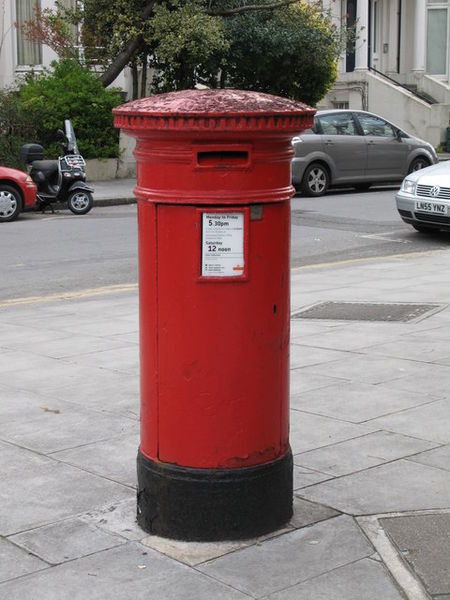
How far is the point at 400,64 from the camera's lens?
36.8 m

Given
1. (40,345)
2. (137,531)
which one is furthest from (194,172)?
(40,345)

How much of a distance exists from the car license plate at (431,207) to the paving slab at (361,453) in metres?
9.21

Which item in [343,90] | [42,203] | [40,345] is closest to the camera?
[40,345]

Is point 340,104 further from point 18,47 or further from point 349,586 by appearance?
point 349,586

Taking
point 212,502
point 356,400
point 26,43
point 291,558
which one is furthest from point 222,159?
point 26,43

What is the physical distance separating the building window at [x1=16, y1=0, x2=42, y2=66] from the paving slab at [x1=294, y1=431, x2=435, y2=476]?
24.0 m

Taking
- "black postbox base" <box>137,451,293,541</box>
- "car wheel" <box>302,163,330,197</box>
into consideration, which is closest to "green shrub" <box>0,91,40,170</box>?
"car wheel" <box>302,163,330,197</box>

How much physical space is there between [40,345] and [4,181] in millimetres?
9537

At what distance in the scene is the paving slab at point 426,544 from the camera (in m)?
3.78

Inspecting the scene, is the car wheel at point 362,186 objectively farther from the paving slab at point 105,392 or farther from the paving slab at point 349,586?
the paving slab at point 349,586

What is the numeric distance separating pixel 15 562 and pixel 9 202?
13597 mm

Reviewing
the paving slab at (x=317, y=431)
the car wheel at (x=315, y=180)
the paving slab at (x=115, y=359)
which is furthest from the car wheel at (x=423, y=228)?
the paving slab at (x=317, y=431)

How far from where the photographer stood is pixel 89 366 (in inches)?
285

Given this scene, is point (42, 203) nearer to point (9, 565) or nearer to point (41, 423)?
point (41, 423)
